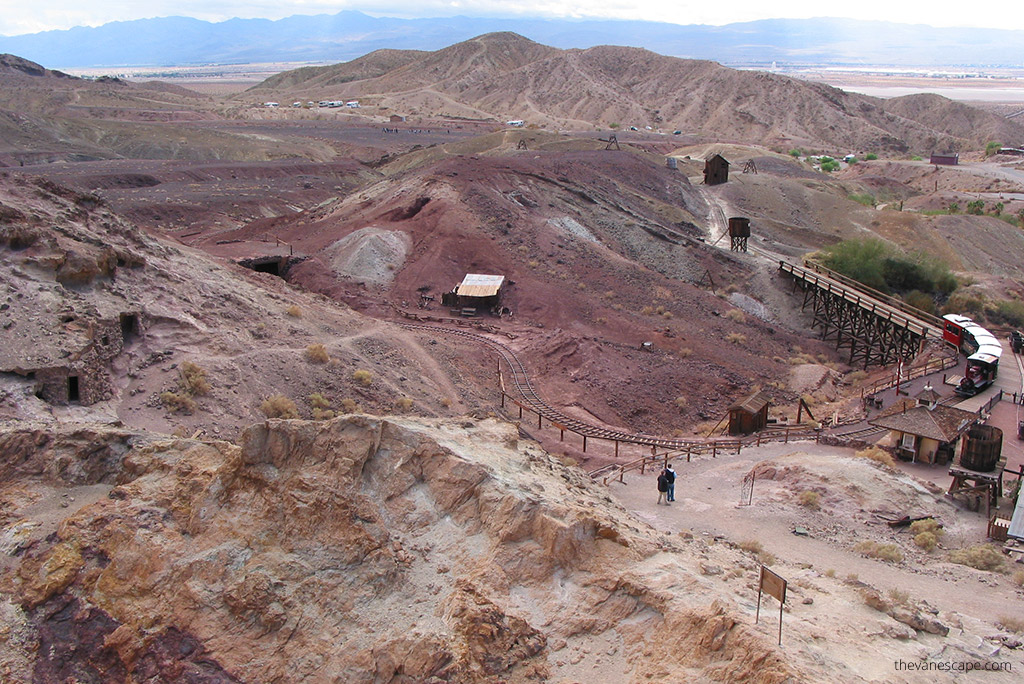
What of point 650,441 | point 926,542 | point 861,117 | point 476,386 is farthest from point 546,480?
point 861,117

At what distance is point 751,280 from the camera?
46969 millimetres

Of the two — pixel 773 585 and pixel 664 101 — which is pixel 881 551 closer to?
pixel 773 585

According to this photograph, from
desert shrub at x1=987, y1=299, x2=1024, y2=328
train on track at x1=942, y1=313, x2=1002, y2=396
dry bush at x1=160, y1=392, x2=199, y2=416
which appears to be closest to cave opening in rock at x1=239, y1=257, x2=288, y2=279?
dry bush at x1=160, y1=392, x2=199, y2=416

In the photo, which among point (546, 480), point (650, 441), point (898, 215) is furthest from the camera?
point (898, 215)

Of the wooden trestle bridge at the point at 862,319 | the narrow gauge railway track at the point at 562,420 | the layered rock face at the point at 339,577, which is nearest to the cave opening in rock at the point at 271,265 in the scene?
the narrow gauge railway track at the point at 562,420

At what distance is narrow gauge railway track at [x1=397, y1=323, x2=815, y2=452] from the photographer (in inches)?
985

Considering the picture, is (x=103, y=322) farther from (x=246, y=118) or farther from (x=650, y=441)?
(x=246, y=118)

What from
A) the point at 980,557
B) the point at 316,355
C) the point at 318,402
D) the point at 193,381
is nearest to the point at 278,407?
the point at 318,402

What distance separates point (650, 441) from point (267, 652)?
18.1m

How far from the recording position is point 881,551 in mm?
16250

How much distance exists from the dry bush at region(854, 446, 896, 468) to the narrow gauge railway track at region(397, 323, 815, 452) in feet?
13.9

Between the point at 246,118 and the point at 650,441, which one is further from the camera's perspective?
the point at 246,118

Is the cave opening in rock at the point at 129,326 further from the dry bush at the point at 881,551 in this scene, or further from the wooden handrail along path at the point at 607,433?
the dry bush at the point at 881,551

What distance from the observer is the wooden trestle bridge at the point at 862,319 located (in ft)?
115
